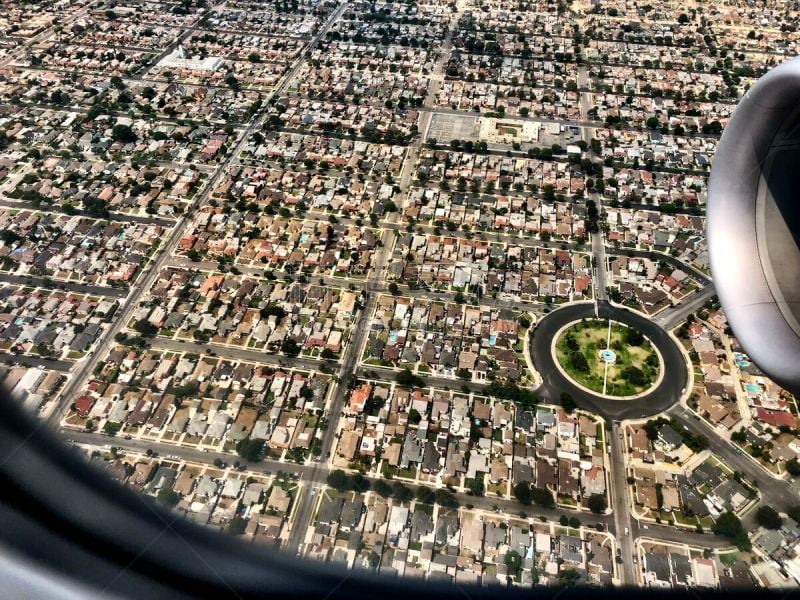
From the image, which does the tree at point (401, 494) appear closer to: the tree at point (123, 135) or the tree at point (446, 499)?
the tree at point (446, 499)

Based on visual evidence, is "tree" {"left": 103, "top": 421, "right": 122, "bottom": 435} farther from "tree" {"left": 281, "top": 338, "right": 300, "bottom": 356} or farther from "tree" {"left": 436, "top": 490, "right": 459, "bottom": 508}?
"tree" {"left": 436, "top": 490, "right": 459, "bottom": 508}

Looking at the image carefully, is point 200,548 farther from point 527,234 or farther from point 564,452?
point 527,234

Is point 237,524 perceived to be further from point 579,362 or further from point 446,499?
point 579,362

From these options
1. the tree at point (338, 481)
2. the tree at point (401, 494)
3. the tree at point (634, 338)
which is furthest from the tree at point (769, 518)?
the tree at point (338, 481)

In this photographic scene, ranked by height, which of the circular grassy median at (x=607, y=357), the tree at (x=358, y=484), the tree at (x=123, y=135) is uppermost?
the tree at (x=123, y=135)

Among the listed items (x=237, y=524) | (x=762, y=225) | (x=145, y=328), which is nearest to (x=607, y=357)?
(x=762, y=225)

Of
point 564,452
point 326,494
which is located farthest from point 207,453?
→ point 564,452
